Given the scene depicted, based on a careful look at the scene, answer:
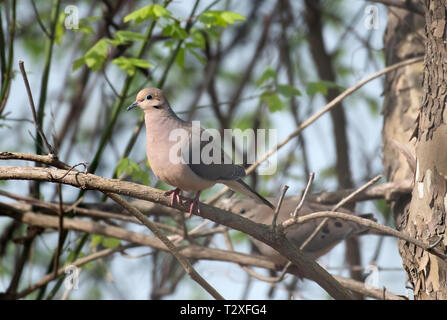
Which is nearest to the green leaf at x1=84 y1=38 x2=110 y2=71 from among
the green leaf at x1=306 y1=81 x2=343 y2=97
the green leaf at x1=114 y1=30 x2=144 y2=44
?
the green leaf at x1=114 y1=30 x2=144 y2=44

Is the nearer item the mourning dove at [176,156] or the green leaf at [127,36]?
the mourning dove at [176,156]

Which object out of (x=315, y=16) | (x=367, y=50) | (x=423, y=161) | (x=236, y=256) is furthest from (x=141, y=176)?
(x=315, y=16)

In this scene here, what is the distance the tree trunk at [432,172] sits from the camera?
245cm

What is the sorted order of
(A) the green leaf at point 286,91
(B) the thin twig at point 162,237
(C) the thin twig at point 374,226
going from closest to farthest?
(C) the thin twig at point 374,226 < (B) the thin twig at point 162,237 < (A) the green leaf at point 286,91

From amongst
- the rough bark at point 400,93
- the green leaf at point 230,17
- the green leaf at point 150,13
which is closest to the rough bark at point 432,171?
the rough bark at point 400,93

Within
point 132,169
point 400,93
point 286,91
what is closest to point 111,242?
point 132,169

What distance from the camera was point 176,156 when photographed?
273 cm

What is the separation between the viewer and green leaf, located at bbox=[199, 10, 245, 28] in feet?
11.0

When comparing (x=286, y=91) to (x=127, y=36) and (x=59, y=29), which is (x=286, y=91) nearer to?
(x=127, y=36)

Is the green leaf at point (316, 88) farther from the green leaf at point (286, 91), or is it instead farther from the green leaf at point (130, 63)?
the green leaf at point (130, 63)

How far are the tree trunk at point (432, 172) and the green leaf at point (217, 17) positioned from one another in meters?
1.14

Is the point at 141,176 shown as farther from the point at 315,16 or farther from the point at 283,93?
the point at 315,16

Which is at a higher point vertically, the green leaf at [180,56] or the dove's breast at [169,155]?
the green leaf at [180,56]
